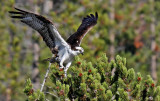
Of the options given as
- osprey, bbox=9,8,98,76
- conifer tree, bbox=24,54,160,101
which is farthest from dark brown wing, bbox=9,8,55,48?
conifer tree, bbox=24,54,160,101

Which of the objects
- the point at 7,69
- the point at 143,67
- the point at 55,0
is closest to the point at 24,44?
the point at 7,69

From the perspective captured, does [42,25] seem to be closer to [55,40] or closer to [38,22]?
[38,22]

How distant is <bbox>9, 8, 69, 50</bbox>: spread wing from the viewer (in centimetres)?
810

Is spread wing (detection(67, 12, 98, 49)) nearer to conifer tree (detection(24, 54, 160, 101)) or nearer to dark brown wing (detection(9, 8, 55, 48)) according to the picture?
dark brown wing (detection(9, 8, 55, 48))

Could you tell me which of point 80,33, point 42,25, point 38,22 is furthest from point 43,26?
point 80,33

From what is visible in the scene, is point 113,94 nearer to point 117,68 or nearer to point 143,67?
point 117,68

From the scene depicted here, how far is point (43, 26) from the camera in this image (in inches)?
330

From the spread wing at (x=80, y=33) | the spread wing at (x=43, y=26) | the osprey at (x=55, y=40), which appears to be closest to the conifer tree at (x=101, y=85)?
the osprey at (x=55, y=40)

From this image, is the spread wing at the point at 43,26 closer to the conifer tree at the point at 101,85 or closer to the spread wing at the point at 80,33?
the spread wing at the point at 80,33

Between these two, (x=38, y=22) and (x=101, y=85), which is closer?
(x=101, y=85)

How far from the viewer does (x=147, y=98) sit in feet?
24.5

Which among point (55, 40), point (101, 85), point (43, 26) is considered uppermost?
point (43, 26)

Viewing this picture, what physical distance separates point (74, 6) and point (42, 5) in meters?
1.50

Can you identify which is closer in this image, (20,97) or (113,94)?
(113,94)
